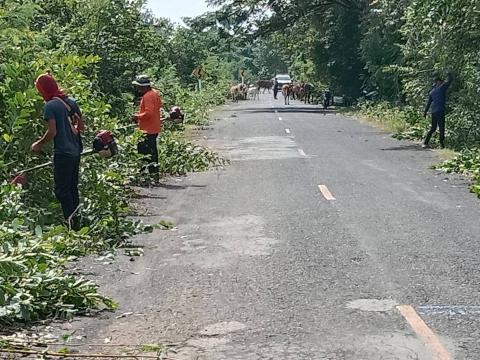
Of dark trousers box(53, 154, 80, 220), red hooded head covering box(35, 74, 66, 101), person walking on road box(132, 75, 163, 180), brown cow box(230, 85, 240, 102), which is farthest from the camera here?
brown cow box(230, 85, 240, 102)

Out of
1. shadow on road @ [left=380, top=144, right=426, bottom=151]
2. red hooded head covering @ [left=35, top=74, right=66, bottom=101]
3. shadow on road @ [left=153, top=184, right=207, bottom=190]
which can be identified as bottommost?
shadow on road @ [left=380, top=144, right=426, bottom=151]

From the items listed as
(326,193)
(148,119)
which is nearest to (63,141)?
(326,193)

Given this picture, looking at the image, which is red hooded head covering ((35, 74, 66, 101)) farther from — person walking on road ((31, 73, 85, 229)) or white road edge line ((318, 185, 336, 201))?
white road edge line ((318, 185, 336, 201))

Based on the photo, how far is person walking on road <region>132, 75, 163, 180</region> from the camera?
15.2 metres

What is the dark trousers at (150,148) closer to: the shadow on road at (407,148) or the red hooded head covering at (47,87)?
the red hooded head covering at (47,87)

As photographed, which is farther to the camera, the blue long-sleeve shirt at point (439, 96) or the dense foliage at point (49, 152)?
the blue long-sleeve shirt at point (439, 96)

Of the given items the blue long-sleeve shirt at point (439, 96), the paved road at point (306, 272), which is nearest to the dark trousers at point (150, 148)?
the paved road at point (306, 272)

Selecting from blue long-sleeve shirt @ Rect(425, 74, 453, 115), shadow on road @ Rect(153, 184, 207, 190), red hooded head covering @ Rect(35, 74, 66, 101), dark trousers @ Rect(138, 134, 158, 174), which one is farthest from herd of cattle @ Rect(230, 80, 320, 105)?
red hooded head covering @ Rect(35, 74, 66, 101)

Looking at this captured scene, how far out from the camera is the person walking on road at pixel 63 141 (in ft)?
32.2

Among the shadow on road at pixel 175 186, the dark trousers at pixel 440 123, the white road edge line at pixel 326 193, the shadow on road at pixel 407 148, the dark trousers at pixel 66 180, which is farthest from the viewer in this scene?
the shadow on road at pixel 407 148

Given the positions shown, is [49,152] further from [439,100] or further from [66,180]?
[439,100]

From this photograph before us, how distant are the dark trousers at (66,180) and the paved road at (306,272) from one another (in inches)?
40.0

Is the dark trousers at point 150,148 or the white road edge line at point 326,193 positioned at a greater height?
the dark trousers at point 150,148

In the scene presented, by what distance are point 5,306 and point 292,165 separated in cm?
1200
